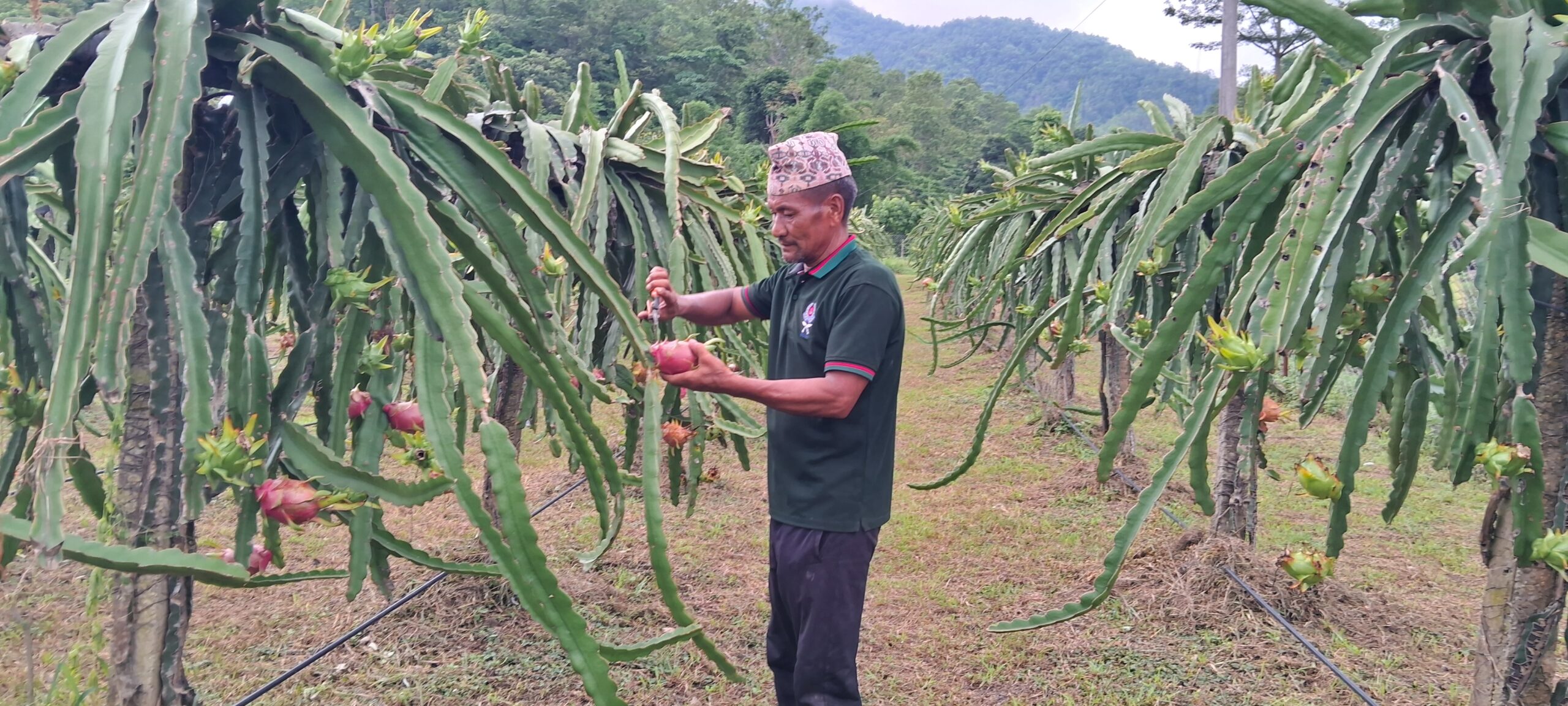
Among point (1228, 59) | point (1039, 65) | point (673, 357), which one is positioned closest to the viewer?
point (673, 357)

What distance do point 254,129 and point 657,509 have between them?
0.77 meters

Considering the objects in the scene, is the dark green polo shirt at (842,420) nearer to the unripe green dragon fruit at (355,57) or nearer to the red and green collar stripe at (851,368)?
the red and green collar stripe at (851,368)

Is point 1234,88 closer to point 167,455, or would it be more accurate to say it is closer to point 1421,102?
point 1421,102

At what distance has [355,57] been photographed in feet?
3.86

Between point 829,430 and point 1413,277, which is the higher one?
point 1413,277

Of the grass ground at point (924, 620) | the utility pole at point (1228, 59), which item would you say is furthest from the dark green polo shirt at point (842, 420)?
the utility pole at point (1228, 59)

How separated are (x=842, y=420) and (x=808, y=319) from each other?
0.78 feet

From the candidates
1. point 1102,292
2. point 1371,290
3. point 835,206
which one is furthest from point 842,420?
point 1102,292

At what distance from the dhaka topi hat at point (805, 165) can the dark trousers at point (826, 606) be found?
0.75 meters

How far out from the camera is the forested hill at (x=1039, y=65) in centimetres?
11219

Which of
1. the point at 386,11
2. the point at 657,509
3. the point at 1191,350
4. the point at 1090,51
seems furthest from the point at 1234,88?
the point at 1090,51

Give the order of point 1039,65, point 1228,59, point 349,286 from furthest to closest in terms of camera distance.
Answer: point 1039,65 → point 1228,59 → point 349,286

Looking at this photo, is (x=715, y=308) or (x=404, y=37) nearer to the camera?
(x=404, y=37)

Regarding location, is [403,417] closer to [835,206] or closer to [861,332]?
[861,332]
